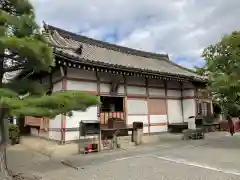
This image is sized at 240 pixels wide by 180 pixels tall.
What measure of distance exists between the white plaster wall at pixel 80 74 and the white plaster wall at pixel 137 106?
94.3 inches

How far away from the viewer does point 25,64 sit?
7105mm

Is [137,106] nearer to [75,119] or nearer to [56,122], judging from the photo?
[75,119]

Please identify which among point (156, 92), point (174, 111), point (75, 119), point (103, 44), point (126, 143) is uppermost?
point (103, 44)

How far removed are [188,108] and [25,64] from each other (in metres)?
11.3

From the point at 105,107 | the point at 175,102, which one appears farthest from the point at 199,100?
the point at 105,107

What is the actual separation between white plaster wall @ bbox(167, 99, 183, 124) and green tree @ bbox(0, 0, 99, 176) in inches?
367

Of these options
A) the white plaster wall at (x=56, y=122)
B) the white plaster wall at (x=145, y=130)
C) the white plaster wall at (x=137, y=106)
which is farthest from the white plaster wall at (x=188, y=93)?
the white plaster wall at (x=56, y=122)

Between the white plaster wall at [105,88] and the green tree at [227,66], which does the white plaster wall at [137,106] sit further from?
the green tree at [227,66]

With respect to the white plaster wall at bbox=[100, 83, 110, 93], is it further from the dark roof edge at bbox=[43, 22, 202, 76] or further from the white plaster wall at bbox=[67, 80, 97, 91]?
the dark roof edge at bbox=[43, 22, 202, 76]

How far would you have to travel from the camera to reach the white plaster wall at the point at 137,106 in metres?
13.4

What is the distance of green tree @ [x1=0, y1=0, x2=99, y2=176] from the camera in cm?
590

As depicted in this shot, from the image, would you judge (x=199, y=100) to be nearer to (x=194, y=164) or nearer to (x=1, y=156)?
(x=194, y=164)

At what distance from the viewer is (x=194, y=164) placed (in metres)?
8.12

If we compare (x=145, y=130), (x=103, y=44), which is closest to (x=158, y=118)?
(x=145, y=130)
